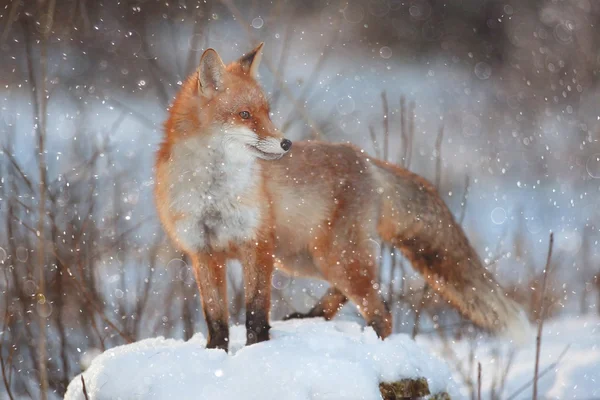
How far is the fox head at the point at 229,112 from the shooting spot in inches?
108

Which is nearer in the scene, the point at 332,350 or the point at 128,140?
the point at 332,350

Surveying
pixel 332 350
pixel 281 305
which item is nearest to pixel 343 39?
pixel 281 305

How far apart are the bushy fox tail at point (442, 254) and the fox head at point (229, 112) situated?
3.52ft

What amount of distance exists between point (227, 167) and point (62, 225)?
8.02 ft

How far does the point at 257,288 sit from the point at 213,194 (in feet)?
1.66

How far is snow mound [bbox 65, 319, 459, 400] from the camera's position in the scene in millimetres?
2449

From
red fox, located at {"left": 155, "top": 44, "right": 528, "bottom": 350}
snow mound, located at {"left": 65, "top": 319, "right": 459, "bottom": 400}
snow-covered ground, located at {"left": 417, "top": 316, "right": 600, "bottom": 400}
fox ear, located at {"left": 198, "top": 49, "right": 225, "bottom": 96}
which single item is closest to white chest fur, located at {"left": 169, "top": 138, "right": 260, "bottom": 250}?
red fox, located at {"left": 155, "top": 44, "right": 528, "bottom": 350}

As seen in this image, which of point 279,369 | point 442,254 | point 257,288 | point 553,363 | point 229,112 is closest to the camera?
point 279,369

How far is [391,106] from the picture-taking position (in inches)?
308

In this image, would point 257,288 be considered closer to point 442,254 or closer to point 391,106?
point 442,254

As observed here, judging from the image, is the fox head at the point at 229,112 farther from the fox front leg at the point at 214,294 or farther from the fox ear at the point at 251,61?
the fox front leg at the point at 214,294

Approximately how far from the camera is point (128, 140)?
6.76m

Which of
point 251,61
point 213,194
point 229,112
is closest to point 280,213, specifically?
point 213,194

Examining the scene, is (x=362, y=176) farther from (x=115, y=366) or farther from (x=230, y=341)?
(x=115, y=366)
